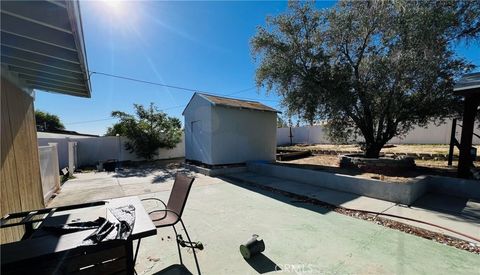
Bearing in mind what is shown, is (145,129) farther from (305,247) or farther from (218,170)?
(305,247)

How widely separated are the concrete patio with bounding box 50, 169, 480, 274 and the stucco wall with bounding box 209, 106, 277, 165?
4155 mm

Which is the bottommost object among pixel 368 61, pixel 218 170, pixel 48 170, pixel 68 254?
pixel 218 170

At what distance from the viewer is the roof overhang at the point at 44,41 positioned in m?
1.70

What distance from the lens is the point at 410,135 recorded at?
16.8 metres

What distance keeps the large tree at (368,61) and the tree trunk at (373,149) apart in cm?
4

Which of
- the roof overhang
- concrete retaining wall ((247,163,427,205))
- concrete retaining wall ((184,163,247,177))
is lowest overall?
concrete retaining wall ((184,163,247,177))

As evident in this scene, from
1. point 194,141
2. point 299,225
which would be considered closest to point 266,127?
point 194,141

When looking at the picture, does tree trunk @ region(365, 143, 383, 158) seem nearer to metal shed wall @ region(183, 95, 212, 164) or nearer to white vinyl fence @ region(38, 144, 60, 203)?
metal shed wall @ region(183, 95, 212, 164)

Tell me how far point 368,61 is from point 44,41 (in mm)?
8407

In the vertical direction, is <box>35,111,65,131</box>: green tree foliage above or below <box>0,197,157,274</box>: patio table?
above

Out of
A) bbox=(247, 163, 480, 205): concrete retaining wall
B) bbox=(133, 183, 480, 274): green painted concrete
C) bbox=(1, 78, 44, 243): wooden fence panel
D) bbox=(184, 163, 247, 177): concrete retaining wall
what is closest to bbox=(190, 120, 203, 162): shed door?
bbox=(184, 163, 247, 177): concrete retaining wall

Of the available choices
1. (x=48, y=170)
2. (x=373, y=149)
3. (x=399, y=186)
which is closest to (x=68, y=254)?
(x=48, y=170)

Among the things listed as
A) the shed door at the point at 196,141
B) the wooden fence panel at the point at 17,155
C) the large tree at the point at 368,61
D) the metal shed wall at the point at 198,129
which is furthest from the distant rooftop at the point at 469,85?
the shed door at the point at 196,141

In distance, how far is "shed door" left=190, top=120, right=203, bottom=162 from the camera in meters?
10.0
